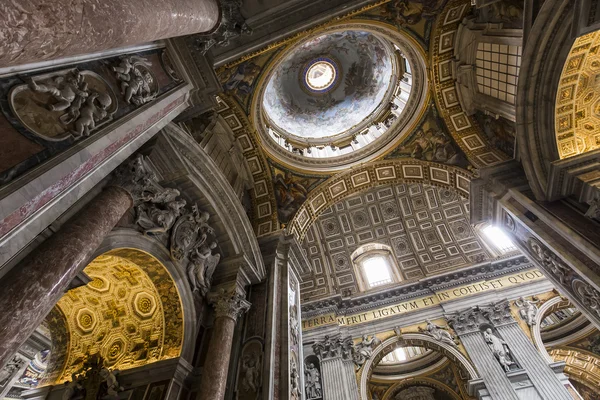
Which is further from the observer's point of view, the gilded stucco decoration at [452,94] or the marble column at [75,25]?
the gilded stucco decoration at [452,94]

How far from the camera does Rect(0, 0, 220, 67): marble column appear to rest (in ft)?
6.36

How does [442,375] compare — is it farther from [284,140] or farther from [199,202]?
[199,202]

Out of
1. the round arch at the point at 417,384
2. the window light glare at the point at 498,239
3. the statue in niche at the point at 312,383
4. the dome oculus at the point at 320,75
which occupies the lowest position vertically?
the statue in niche at the point at 312,383

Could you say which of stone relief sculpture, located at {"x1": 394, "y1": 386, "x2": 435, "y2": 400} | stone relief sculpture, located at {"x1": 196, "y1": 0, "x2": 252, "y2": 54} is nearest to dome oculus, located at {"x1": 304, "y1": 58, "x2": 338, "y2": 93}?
stone relief sculpture, located at {"x1": 196, "y1": 0, "x2": 252, "y2": 54}

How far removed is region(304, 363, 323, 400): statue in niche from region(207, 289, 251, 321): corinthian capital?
6839 mm

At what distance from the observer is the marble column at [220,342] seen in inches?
191

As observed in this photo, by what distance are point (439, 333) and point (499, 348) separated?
1.97 metres

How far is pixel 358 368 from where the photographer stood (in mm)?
11852

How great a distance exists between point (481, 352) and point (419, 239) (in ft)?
19.2

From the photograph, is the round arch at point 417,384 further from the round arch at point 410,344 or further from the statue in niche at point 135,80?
the statue in niche at point 135,80

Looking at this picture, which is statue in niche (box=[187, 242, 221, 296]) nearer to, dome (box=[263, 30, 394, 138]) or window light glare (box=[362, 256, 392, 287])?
dome (box=[263, 30, 394, 138])

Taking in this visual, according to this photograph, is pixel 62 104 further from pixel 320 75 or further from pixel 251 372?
pixel 320 75

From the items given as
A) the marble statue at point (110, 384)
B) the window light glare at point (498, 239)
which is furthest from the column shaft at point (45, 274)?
the window light glare at point (498, 239)

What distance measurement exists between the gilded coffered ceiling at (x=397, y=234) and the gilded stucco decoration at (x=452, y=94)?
666cm
